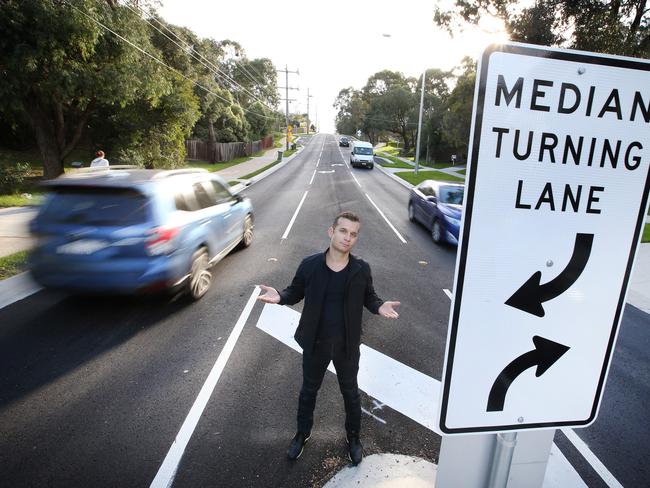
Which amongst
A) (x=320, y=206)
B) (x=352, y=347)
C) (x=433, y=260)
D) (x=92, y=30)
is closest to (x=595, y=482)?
(x=352, y=347)

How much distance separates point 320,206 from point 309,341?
40.5 ft

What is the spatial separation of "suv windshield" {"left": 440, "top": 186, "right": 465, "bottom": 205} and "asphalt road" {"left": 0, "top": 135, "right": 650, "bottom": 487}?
383cm

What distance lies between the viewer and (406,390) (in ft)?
13.4

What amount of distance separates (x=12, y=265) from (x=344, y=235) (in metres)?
7.19

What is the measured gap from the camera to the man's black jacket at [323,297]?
9.40 ft

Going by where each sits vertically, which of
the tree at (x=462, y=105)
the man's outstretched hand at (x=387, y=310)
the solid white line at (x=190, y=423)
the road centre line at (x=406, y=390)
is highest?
the tree at (x=462, y=105)

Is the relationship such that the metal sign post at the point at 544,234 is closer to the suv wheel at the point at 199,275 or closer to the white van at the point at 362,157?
the suv wheel at the point at 199,275

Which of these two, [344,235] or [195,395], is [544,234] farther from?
[195,395]

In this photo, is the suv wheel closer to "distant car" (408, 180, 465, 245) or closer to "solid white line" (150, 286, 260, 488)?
"solid white line" (150, 286, 260, 488)

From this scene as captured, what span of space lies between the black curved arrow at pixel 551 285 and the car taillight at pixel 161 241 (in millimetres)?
4978

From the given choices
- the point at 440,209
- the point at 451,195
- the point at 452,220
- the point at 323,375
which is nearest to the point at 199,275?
the point at 323,375

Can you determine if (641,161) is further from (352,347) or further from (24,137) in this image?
(24,137)

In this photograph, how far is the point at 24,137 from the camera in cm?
2441

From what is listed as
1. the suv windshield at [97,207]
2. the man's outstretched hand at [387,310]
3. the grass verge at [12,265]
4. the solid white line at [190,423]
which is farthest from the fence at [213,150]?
the man's outstretched hand at [387,310]
